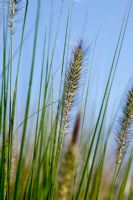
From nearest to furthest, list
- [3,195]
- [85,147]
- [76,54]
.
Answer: [3,195], [76,54], [85,147]

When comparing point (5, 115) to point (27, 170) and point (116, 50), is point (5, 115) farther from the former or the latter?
point (116, 50)

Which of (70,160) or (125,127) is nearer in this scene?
(70,160)

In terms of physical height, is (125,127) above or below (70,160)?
below

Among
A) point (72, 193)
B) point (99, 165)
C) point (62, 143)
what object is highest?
point (62, 143)

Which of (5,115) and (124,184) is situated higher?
(5,115)

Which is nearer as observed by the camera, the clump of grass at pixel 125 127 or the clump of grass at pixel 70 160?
the clump of grass at pixel 70 160

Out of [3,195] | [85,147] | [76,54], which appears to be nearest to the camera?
[3,195]

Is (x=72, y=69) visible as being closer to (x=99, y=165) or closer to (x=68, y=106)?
(x=68, y=106)

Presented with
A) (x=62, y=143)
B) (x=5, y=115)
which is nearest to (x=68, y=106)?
(x=62, y=143)

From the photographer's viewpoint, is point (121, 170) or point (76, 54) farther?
point (121, 170)

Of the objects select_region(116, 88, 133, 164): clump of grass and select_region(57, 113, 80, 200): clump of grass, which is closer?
select_region(57, 113, 80, 200): clump of grass
